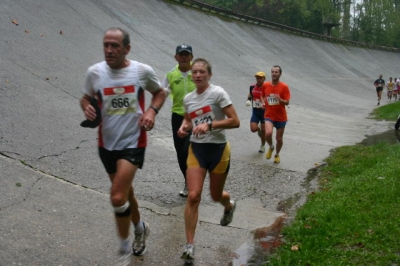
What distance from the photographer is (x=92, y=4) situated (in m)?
20.6

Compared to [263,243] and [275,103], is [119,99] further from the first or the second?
[275,103]

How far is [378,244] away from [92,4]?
703 inches

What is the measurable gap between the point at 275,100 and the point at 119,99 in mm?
5707

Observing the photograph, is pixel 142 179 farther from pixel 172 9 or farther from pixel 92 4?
pixel 172 9

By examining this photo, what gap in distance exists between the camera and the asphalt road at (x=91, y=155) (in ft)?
16.7

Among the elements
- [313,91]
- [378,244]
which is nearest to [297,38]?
[313,91]

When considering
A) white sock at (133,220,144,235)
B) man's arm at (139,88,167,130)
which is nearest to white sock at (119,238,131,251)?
white sock at (133,220,144,235)

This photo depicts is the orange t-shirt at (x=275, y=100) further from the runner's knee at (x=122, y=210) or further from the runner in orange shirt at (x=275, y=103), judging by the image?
the runner's knee at (x=122, y=210)

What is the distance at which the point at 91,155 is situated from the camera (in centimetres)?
802

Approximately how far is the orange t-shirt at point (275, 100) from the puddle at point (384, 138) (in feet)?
13.6

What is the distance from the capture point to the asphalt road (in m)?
5.08

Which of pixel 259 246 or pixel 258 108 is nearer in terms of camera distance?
pixel 259 246

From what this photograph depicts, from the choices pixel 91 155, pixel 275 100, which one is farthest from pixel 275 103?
pixel 91 155

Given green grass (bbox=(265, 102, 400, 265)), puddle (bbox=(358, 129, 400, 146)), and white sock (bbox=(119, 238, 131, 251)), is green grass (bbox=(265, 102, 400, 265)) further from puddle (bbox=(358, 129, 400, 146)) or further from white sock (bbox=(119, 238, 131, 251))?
puddle (bbox=(358, 129, 400, 146))
